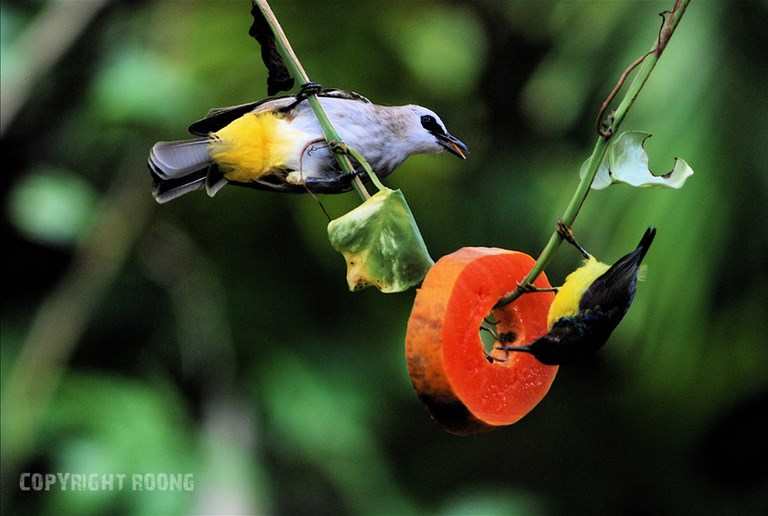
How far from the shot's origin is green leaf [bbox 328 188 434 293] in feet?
2.88

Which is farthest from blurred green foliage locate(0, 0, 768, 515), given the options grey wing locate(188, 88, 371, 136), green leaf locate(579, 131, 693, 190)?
green leaf locate(579, 131, 693, 190)

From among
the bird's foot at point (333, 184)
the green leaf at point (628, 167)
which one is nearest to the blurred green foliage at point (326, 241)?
the bird's foot at point (333, 184)

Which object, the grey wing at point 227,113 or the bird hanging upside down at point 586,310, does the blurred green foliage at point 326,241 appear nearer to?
the grey wing at point 227,113

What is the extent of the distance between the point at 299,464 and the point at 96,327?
788mm

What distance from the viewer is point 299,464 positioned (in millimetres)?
3791

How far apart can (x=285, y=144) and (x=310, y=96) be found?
15 centimetres

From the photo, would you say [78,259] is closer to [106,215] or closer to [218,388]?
[106,215]

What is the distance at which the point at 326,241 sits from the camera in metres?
3.32

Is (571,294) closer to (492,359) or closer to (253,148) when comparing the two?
(492,359)

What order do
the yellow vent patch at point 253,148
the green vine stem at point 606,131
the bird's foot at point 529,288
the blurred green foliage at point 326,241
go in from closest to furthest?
the green vine stem at point 606,131 < the bird's foot at point 529,288 < the yellow vent patch at point 253,148 < the blurred green foliage at point 326,241

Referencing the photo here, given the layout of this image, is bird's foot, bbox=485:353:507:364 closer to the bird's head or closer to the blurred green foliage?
the bird's head

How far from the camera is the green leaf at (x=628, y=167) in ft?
2.82

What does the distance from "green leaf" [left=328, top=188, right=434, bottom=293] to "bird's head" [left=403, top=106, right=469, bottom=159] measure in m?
0.20

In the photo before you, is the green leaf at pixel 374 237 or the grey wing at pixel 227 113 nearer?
the green leaf at pixel 374 237
